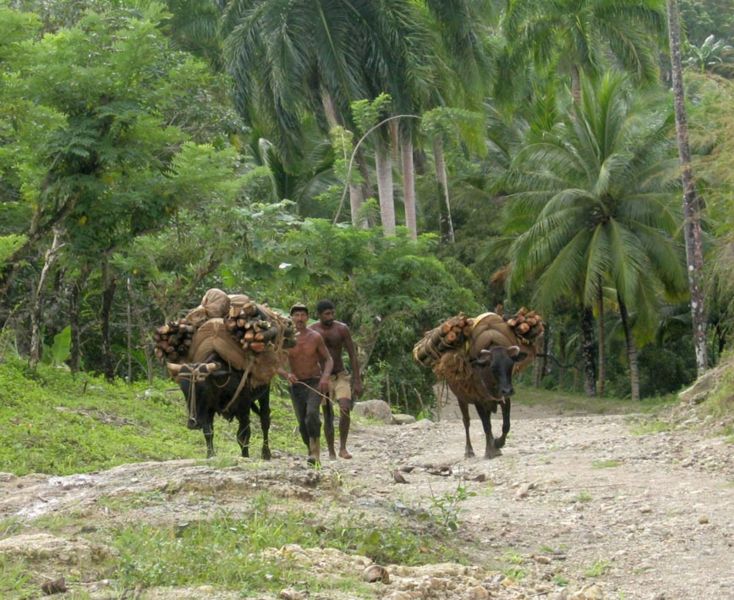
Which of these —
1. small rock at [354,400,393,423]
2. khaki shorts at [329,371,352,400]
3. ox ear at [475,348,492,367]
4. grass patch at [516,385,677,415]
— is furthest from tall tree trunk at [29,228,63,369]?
grass patch at [516,385,677,415]

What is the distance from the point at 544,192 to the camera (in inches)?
1436

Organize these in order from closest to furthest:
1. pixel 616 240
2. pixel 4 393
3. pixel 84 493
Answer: pixel 84 493, pixel 4 393, pixel 616 240

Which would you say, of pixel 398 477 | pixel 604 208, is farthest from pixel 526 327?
pixel 604 208

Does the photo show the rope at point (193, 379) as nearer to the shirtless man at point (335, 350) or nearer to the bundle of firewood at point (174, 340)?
the bundle of firewood at point (174, 340)

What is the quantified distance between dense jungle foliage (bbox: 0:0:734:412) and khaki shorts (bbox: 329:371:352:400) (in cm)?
460

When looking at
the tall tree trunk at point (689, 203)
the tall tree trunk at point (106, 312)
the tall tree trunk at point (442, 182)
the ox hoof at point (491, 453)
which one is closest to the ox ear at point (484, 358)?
the ox hoof at point (491, 453)

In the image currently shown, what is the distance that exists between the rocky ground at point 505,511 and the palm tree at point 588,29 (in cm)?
2735

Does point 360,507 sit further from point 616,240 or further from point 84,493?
point 616,240

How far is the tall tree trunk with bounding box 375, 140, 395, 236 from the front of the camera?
3312 cm

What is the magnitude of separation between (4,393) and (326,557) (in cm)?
980

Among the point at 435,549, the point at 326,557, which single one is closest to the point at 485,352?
the point at 435,549

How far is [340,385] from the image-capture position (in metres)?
14.7

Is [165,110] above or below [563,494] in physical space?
above

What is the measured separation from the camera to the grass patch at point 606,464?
544 inches
